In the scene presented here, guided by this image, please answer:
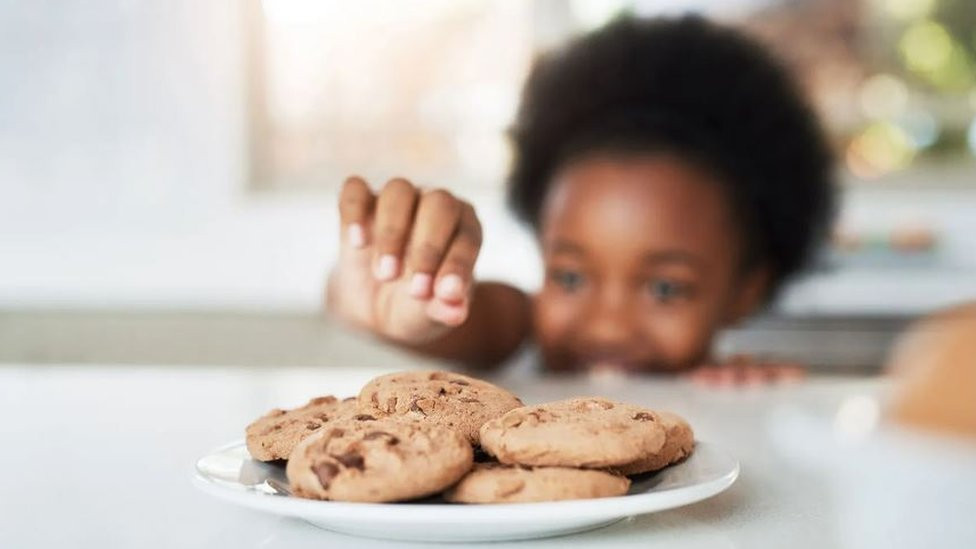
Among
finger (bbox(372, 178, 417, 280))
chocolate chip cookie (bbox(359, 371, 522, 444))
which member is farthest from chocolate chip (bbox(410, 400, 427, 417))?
finger (bbox(372, 178, 417, 280))

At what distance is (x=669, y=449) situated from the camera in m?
0.21

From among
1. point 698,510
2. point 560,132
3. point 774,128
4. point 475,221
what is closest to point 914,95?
point 774,128

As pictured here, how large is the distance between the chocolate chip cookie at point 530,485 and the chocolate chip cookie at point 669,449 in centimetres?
1

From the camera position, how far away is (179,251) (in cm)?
112

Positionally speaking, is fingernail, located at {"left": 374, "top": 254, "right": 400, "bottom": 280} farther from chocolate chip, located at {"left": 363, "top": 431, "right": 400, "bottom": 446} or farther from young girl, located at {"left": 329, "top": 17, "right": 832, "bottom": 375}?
young girl, located at {"left": 329, "top": 17, "right": 832, "bottom": 375}

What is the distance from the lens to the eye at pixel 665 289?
0.70m

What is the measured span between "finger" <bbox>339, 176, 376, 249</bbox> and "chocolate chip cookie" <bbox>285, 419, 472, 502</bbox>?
15 centimetres

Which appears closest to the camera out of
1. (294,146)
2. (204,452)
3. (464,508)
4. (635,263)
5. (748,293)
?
(464,508)

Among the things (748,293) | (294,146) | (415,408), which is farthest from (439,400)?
(294,146)

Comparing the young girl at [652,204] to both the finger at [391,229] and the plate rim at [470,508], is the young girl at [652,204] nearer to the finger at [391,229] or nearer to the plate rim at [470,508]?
the finger at [391,229]

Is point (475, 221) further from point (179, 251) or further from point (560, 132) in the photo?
point (179, 251)

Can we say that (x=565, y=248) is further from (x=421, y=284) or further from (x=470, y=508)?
(x=470, y=508)

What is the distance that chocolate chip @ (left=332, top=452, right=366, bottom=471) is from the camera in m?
0.18

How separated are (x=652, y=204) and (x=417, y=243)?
42 cm
